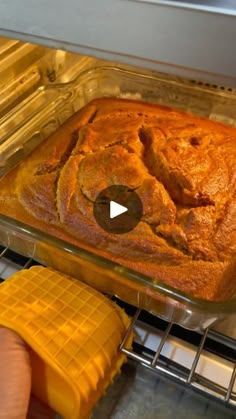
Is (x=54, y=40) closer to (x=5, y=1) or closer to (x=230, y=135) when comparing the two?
(x=5, y=1)

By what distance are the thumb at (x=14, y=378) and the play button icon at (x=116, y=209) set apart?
0.94 ft

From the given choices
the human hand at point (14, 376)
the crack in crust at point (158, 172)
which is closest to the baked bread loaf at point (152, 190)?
the crack in crust at point (158, 172)

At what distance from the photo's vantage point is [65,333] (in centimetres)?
69

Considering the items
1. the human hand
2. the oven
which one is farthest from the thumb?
the oven

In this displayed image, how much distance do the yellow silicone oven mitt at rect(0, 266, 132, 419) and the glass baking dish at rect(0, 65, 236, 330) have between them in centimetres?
4

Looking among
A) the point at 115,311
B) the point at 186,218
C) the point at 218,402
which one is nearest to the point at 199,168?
the point at 186,218

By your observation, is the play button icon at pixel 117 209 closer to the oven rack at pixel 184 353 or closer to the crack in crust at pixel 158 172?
the crack in crust at pixel 158 172

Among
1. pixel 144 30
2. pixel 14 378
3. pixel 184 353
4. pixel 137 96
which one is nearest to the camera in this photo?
pixel 144 30

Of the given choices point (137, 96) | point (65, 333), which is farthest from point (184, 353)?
point (137, 96)

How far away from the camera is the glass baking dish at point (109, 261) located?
68 centimetres

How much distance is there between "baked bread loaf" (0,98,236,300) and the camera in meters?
0.78

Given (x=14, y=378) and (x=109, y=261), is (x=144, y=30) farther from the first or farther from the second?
(x=14, y=378)

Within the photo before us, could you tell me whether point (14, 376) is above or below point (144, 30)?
below

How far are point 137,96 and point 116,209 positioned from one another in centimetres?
42
